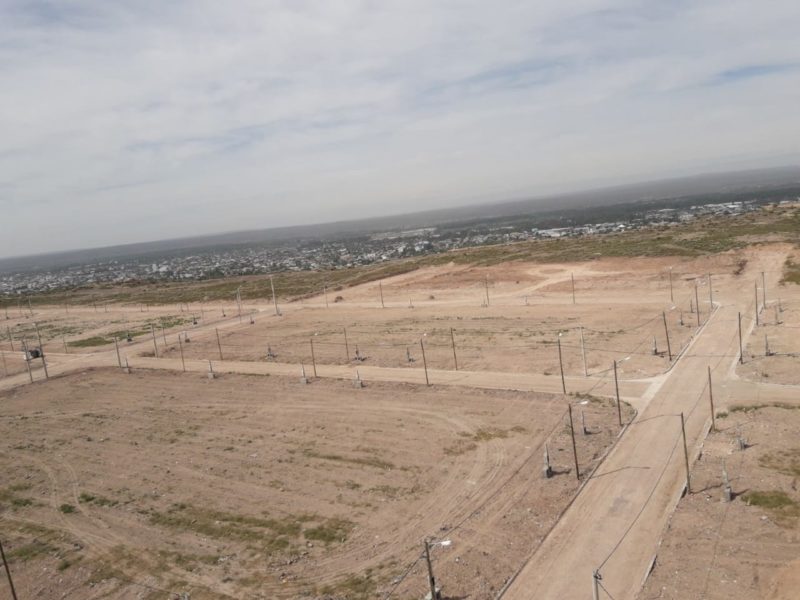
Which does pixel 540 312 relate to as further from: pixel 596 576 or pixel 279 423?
pixel 596 576

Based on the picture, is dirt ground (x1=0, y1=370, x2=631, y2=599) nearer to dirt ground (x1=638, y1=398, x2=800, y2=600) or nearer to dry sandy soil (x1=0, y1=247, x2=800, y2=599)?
dry sandy soil (x1=0, y1=247, x2=800, y2=599)

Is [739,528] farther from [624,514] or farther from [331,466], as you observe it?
[331,466]

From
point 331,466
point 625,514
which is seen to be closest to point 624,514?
point 625,514

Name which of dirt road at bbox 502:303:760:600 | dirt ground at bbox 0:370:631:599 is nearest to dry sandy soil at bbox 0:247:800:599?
dirt ground at bbox 0:370:631:599

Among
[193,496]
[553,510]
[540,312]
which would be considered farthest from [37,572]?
[540,312]

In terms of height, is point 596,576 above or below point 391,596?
above
